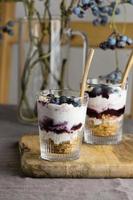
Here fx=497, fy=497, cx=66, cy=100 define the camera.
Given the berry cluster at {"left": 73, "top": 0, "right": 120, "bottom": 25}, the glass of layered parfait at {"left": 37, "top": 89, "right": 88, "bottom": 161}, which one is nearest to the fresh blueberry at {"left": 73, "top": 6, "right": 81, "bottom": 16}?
the berry cluster at {"left": 73, "top": 0, "right": 120, "bottom": 25}

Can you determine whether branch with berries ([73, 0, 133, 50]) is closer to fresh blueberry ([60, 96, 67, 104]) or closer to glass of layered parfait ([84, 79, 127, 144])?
glass of layered parfait ([84, 79, 127, 144])

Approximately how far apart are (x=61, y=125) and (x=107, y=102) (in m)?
0.15

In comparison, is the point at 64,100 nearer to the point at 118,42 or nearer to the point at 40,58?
the point at 118,42

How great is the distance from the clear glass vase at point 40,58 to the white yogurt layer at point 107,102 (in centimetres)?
28

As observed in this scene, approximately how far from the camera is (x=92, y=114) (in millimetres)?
949

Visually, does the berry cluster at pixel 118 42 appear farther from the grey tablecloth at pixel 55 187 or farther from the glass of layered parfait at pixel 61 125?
the grey tablecloth at pixel 55 187

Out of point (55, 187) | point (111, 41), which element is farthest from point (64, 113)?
point (111, 41)

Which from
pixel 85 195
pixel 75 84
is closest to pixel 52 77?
pixel 85 195

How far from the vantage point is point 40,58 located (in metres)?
1.21

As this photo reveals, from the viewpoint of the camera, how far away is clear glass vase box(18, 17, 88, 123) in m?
1.20

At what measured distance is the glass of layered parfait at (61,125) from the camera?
83 centimetres

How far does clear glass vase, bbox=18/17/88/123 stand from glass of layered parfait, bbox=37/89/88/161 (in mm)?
353

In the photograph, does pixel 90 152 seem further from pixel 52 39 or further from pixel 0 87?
pixel 0 87

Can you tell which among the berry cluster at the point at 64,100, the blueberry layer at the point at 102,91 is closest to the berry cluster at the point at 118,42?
the blueberry layer at the point at 102,91
